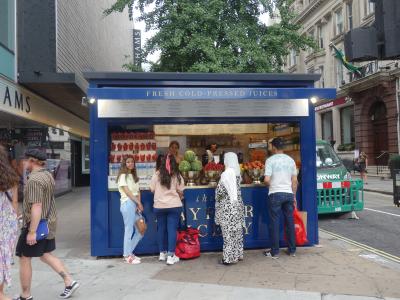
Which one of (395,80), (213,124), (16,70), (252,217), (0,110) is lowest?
(252,217)

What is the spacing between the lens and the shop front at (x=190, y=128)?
7.16 meters

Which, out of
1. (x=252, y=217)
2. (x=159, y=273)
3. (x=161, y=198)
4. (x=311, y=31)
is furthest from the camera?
(x=311, y=31)

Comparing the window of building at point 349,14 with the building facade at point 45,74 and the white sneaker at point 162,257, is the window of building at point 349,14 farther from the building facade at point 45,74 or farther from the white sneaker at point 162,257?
the white sneaker at point 162,257

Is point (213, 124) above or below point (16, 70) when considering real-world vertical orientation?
below

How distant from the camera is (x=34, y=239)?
479 centimetres

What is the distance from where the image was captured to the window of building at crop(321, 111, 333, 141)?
131 ft

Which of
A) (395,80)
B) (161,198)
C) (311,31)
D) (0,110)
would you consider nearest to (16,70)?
(0,110)

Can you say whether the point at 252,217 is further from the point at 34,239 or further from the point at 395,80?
the point at 395,80

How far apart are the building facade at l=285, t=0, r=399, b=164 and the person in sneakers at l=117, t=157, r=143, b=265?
69.8 feet

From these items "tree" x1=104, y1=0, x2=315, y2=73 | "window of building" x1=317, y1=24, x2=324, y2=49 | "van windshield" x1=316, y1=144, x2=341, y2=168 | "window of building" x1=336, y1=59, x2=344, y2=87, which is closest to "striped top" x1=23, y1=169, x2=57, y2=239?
"van windshield" x1=316, y1=144, x2=341, y2=168

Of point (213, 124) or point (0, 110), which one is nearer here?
point (213, 124)

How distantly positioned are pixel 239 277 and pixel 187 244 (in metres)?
1.23

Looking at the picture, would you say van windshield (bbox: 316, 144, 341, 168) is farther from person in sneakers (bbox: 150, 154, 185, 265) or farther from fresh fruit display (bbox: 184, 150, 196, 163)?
person in sneakers (bbox: 150, 154, 185, 265)

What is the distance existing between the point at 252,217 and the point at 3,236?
422 cm
